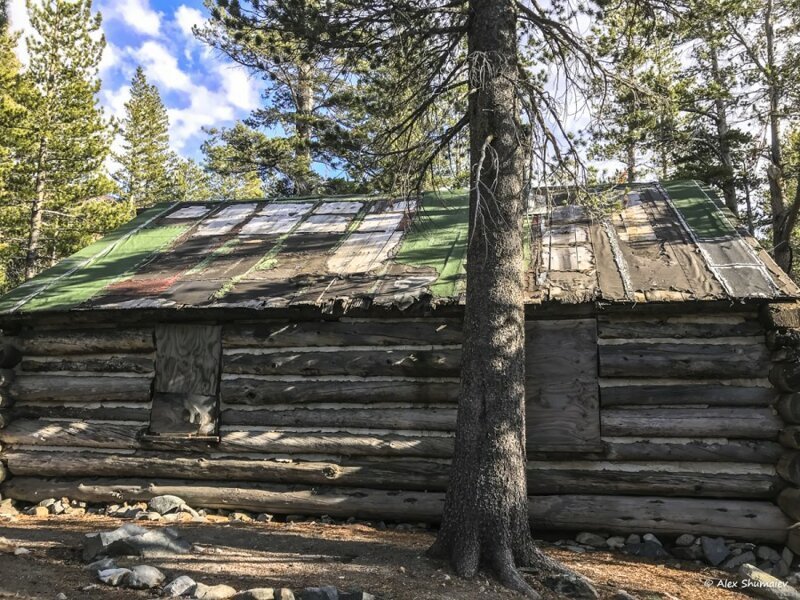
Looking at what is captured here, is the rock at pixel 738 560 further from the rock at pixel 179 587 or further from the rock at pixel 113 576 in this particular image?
the rock at pixel 113 576

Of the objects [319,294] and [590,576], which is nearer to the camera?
[590,576]

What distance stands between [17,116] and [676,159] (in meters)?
21.9

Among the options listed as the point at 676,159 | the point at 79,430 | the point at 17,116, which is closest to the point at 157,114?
the point at 17,116

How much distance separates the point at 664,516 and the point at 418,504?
9.35 feet

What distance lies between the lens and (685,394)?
7.12 metres

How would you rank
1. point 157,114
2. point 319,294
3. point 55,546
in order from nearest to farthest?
point 55,546
point 319,294
point 157,114

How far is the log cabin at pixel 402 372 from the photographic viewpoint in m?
6.95

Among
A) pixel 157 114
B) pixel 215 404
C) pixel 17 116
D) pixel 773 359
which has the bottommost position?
pixel 215 404

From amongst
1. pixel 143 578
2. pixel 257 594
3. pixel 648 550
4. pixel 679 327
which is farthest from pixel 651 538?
pixel 143 578

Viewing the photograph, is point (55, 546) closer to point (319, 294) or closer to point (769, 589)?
point (319, 294)

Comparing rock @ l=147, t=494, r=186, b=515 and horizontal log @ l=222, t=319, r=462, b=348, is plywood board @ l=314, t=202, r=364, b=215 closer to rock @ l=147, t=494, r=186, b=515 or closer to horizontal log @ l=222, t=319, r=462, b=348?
horizontal log @ l=222, t=319, r=462, b=348

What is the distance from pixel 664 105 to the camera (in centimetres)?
720

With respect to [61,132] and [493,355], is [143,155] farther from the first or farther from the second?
[493,355]

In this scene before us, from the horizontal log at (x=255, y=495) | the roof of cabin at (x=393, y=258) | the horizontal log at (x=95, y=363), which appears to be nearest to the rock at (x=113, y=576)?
the horizontal log at (x=255, y=495)
